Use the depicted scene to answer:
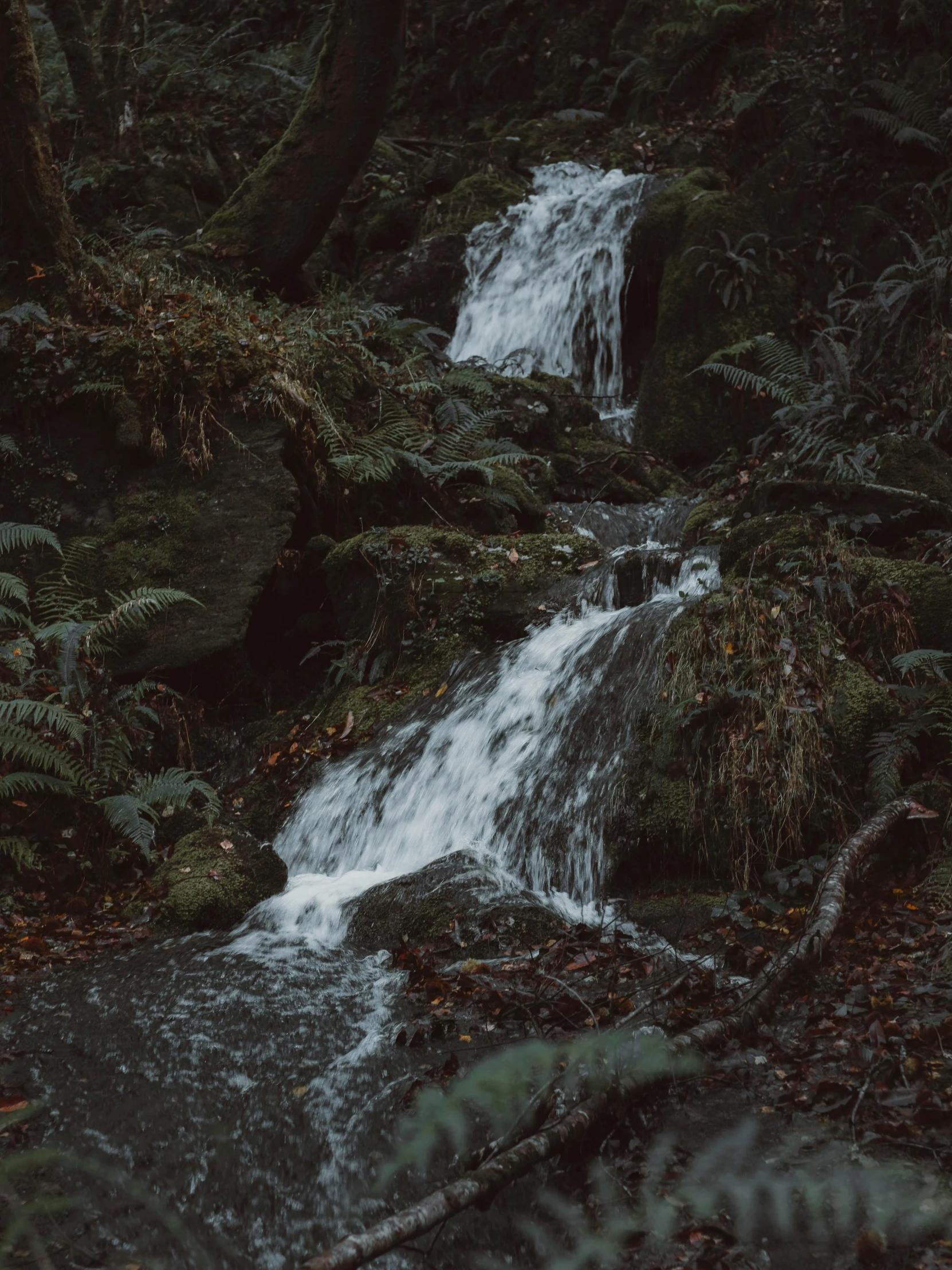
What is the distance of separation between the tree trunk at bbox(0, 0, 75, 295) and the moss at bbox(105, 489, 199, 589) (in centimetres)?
233

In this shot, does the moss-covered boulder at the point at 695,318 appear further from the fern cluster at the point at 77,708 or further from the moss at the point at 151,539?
the fern cluster at the point at 77,708

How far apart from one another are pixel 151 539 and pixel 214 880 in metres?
3.30

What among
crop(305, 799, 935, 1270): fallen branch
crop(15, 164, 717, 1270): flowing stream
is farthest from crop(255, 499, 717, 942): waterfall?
crop(305, 799, 935, 1270): fallen branch

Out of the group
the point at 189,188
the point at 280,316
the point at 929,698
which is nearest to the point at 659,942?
the point at 929,698

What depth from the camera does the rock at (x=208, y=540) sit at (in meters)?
7.12

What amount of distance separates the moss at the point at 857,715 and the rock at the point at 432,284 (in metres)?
9.96

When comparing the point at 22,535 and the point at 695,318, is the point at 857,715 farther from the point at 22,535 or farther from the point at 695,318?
the point at 695,318

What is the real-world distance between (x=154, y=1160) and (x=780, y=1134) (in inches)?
73.9

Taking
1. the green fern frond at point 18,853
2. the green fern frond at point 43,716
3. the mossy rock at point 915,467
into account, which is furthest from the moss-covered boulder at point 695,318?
the green fern frond at point 18,853

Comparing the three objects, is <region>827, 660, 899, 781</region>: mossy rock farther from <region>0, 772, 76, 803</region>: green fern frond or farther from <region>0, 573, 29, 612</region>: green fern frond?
<region>0, 573, 29, 612</region>: green fern frond

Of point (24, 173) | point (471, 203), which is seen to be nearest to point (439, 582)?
point (24, 173)

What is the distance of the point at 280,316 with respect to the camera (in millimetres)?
9562

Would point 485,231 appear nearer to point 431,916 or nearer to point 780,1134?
point 431,916

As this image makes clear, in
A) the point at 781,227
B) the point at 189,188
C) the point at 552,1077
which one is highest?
the point at 189,188
